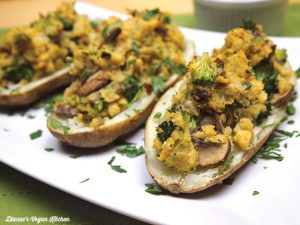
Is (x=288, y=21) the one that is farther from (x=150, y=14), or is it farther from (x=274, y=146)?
(x=274, y=146)

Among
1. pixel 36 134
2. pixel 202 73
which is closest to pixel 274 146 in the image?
pixel 202 73

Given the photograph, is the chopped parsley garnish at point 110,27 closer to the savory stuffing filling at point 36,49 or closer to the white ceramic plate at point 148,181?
the savory stuffing filling at point 36,49

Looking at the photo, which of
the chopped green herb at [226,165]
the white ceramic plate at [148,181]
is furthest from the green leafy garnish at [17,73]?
the chopped green herb at [226,165]

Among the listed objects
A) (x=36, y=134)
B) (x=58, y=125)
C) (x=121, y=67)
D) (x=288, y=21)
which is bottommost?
(x=36, y=134)

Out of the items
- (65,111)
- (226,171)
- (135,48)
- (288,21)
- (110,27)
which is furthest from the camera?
(288,21)

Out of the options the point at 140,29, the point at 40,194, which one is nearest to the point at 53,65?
the point at 140,29

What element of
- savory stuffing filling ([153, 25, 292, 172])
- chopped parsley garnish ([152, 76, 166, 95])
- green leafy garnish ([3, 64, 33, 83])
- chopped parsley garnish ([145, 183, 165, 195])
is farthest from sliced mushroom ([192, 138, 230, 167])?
green leafy garnish ([3, 64, 33, 83])

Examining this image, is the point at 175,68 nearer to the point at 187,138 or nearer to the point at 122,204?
the point at 187,138
